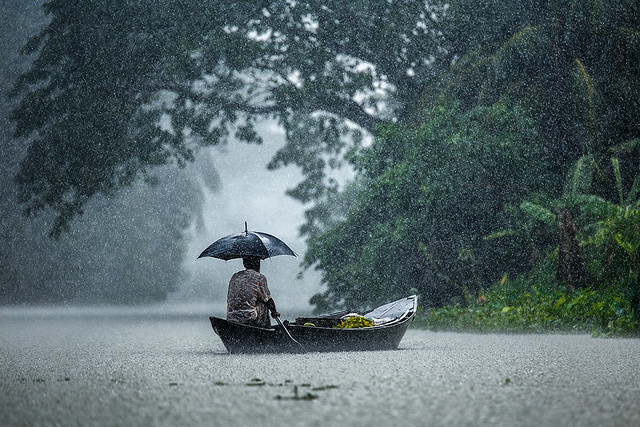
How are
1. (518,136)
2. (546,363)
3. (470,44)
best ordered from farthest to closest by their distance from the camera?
1. (470,44)
2. (518,136)
3. (546,363)

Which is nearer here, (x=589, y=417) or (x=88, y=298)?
(x=589, y=417)

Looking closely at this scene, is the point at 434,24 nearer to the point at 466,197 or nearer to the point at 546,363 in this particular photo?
the point at 466,197

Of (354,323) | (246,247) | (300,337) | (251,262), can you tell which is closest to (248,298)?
(251,262)

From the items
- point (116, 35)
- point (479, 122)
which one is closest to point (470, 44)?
point (479, 122)

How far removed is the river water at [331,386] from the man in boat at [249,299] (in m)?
0.55

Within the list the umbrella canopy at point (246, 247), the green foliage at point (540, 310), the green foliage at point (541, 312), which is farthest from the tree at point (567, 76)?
the umbrella canopy at point (246, 247)

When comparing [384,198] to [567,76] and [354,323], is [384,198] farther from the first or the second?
[354,323]

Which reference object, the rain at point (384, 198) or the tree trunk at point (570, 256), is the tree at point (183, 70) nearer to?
the rain at point (384, 198)

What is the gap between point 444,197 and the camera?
17250 mm

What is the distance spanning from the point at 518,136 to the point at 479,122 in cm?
88

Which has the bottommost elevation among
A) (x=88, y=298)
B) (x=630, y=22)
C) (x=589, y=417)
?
(x=589, y=417)

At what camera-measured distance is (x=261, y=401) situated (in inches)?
222

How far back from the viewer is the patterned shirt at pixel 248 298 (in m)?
10.2

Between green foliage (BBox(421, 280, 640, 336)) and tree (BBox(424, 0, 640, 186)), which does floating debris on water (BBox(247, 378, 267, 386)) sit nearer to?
green foliage (BBox(421, 280, 640, 336))
